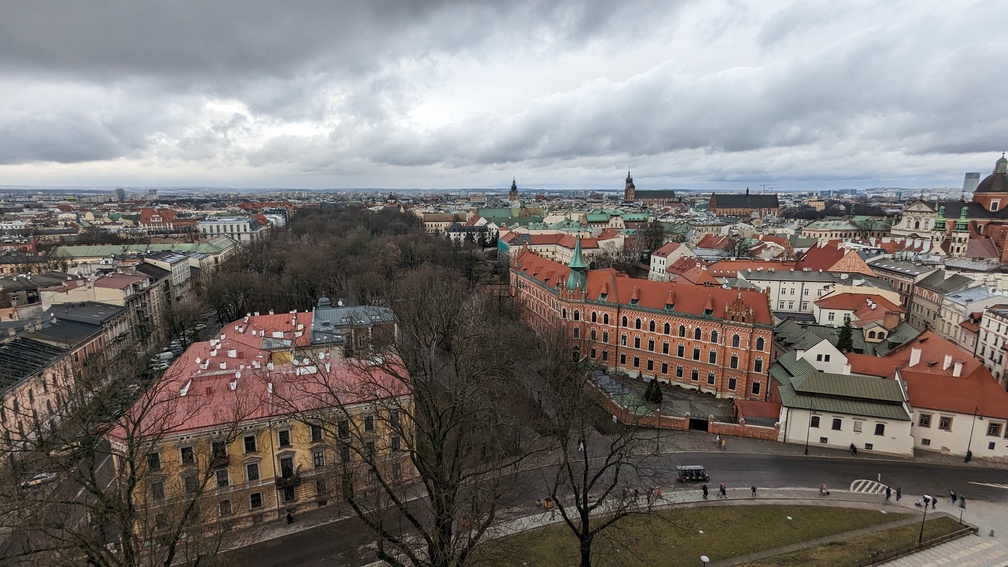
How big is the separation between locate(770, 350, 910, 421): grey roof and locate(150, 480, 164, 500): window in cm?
4619

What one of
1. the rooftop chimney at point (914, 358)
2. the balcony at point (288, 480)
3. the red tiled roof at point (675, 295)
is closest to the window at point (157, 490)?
the balcony at point (288, 480)

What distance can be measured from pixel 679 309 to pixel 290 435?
4059 cm

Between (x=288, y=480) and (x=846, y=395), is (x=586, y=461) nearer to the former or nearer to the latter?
(x=288, y=480)

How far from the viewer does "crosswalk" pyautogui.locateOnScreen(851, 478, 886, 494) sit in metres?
36.7

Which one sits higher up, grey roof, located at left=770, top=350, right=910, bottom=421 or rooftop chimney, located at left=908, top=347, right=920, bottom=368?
rooftop chimney, located at left=908, top=347, right=920, bottom=368

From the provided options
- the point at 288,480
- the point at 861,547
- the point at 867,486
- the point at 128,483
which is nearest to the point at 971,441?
the point at 867,486

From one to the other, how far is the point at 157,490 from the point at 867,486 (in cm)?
4768

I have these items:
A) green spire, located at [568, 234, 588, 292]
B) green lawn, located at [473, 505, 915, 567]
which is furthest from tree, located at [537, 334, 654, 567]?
green spire, located at [568, 234, 588, 292]

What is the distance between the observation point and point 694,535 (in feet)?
104

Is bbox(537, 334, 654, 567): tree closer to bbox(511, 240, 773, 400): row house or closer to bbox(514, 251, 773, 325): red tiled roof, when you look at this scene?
bbox(511, 240, 773, 400): row house

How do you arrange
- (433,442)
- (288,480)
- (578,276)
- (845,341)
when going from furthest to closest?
(578,276)
(845,341)
(288,480)
(433,442)

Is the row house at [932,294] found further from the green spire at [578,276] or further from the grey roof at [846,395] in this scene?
the green spire at [578,276]

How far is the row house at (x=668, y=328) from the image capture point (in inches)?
2094

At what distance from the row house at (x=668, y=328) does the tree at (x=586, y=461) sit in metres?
8.28
